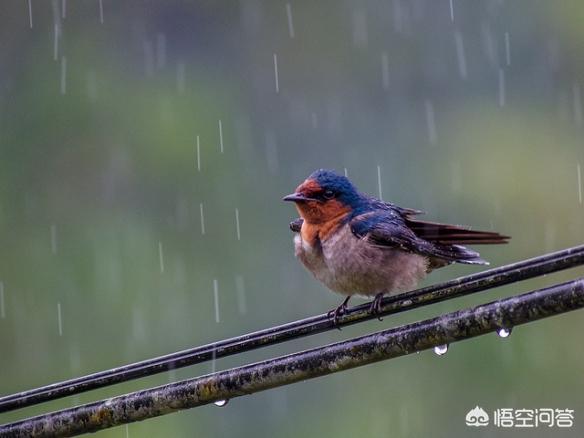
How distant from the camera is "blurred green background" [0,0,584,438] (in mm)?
14312

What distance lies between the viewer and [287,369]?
12.8 feet

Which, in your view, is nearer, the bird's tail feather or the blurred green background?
the bird's tail feather

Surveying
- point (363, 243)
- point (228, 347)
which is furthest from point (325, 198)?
point (228, 347)

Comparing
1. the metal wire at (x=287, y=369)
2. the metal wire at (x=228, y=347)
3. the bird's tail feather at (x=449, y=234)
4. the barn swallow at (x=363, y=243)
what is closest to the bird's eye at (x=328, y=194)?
the barn swallow at (x=363, y=243)

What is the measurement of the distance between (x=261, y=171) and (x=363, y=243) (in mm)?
11748

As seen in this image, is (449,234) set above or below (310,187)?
below

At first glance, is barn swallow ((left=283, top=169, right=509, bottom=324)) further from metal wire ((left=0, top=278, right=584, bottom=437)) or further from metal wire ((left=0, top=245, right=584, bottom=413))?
metal wire ((left=0, top=278, right=584, bottom=437))

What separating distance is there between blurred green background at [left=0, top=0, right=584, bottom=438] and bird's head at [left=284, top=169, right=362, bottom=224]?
7.15m

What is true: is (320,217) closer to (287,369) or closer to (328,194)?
(328,194)

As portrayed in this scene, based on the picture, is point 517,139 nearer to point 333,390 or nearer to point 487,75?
point 487,75

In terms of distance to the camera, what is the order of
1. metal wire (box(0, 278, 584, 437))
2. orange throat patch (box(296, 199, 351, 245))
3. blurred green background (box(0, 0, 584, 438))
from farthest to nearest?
blurred green background (box(0, 0, 584, 438))
orange throat patch (box(296, 199, 351, 245))
metal wire (box(0, 278, 584, 437))

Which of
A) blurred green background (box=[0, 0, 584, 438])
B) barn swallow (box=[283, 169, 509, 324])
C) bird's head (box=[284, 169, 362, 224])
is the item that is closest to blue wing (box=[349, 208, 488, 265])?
barn swallow (box=[283, 169, 509, 324])

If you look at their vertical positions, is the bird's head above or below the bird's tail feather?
above

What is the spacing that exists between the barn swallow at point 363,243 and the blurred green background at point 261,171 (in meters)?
7.19
